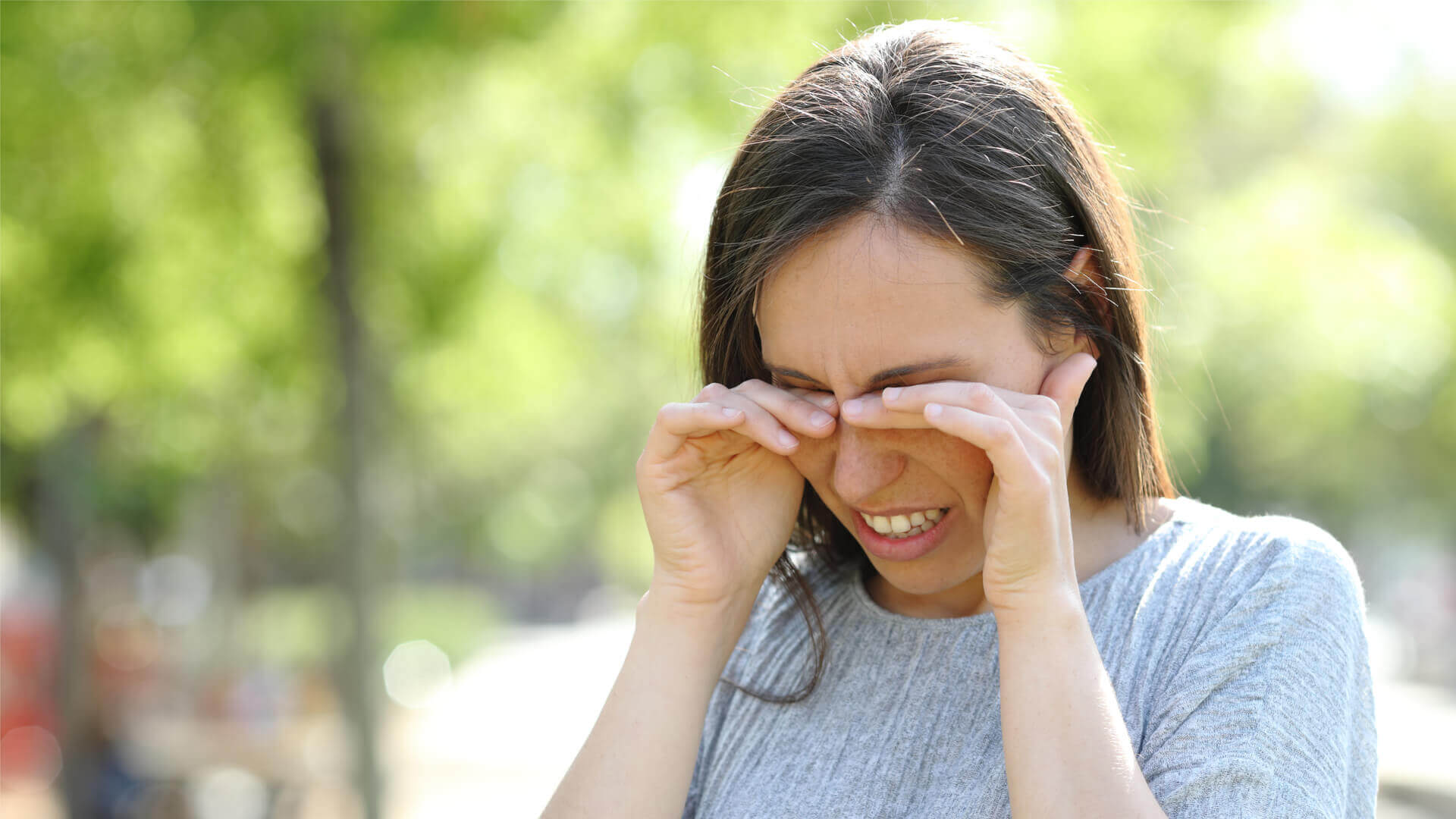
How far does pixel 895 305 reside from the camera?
166 cm

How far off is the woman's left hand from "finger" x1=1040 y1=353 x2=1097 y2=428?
0.09 m

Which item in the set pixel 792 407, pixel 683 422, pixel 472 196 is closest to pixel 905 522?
pixel 792 407

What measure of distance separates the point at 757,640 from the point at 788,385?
451 millimetres

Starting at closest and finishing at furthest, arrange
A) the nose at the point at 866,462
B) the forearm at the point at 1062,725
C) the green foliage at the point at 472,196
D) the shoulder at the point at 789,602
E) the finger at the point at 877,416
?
the forearm at the point at 1062,725 → the finger at the point at 877,416 → the nose at the point at 866,462 → the shoulder at the point at 789,602 → the green foliage at the point at 472,196

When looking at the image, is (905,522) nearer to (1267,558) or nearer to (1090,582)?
(1090,582)

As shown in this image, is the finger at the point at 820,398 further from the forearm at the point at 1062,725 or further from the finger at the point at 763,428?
the forearm at the point at 1062,725

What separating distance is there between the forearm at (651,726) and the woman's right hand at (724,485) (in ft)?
0.18

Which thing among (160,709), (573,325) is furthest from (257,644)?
(573,325)

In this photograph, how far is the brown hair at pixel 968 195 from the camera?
1705 mm

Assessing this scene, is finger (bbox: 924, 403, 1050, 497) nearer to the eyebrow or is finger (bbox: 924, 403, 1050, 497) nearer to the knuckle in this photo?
the knuckle

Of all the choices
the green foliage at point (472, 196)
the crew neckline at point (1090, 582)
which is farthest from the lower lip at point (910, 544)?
the green foliage at point (472, 196)

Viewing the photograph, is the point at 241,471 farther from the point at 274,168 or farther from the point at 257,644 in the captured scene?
the point at 274,168

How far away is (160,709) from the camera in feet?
50.6

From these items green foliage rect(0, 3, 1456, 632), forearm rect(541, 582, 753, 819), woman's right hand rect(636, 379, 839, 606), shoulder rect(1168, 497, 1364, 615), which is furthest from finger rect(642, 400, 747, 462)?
green foliage rect(0, 3, 1456, 632)
